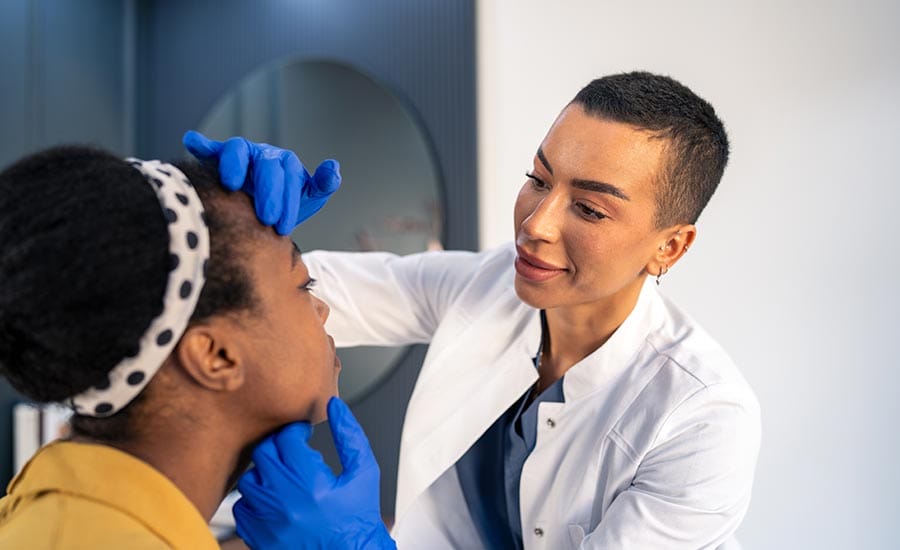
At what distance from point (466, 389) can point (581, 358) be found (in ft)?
0.62

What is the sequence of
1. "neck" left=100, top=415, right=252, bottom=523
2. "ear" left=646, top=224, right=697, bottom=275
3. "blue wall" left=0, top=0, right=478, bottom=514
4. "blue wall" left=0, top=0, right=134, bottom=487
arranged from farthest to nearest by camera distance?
"blue wall" left=0, top=0, right=134, bottom=487, "blue wall" left=0, top=0, right=478, bottom=514, "ear" left=646, top=224, right=697, bottom=275, "neck" left=100, top=415, right=252, bottom=523

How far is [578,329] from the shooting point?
1.33 meters

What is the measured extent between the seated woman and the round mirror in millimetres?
1408

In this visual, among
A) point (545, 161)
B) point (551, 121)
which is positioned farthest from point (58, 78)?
point (545, 161)

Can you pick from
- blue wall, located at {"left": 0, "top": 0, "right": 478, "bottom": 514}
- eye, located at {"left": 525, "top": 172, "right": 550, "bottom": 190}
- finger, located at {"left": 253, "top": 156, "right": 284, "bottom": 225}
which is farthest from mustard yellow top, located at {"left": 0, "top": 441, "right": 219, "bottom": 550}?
blue wall, located at {"left": 0, "top": 0, "right": 478, "bottom": 514}

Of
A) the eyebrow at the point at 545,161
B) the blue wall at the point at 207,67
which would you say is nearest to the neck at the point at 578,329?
the eyebrow at the point at 545,161

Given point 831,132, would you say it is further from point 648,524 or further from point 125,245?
point 125,245

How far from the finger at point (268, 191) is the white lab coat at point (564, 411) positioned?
0.51m

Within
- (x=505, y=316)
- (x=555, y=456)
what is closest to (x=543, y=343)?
(x=505, y=316)

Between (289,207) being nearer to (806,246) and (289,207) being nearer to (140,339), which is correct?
(140,339)

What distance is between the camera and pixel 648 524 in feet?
3.65

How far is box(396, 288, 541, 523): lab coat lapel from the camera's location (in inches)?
51.4

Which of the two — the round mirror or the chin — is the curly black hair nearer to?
the chin

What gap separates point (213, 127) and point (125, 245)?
198 cm
